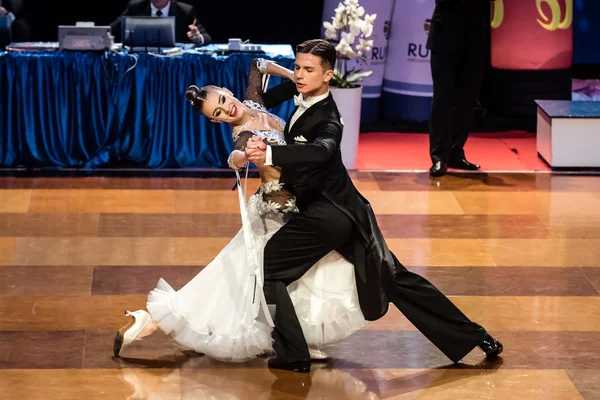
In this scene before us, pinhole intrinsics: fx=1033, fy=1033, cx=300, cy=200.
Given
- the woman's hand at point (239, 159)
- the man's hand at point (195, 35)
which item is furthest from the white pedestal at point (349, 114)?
the woman's hand at point (239, 159)

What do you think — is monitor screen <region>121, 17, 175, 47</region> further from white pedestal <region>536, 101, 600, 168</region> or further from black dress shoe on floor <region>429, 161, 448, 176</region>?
white pedestal <region>536, 101, 600, 168</region>

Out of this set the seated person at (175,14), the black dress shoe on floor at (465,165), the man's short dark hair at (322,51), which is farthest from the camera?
the seated person at (175,14)

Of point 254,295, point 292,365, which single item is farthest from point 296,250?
point 292,365

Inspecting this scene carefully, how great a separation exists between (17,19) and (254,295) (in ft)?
16.6

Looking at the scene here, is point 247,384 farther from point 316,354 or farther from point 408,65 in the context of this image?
point 408,65

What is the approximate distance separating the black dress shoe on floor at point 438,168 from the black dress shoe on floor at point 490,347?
2.98m

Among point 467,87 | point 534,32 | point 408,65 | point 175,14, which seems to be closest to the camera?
point 467,87

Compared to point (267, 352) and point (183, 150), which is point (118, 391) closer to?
point (267, 352)

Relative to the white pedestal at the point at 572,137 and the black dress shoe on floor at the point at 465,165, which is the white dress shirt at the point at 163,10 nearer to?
the black dress shoe on floor at the point at 465,165

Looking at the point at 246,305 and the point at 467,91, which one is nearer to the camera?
the point at 246,305

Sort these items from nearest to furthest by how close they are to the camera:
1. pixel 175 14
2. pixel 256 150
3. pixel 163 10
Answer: pixel 256 150
pixel 163 10
pixel 175 14

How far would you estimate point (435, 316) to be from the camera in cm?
412

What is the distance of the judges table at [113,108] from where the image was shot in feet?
23.0

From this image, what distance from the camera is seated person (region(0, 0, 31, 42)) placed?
8.07m
